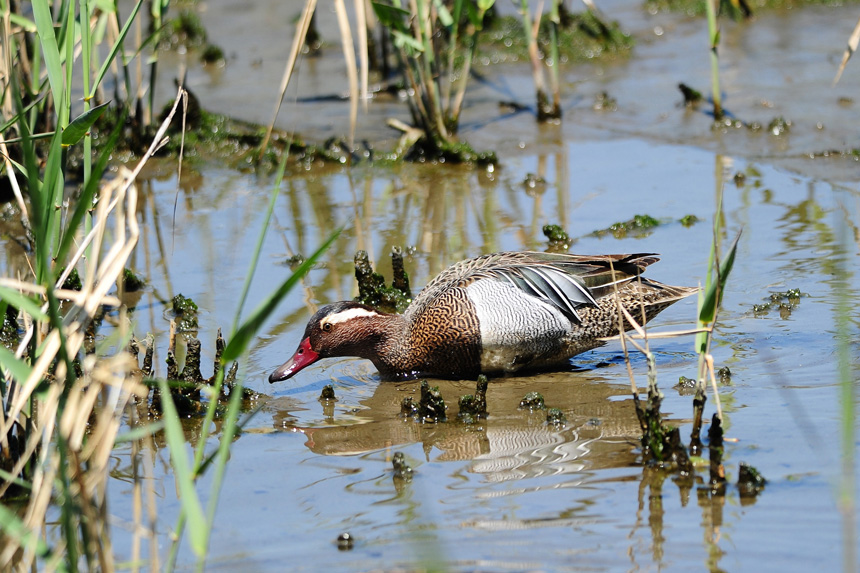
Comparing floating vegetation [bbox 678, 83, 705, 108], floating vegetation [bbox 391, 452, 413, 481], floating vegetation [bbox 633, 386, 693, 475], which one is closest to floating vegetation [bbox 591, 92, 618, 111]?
floating vegetation [bbox 678, 83, 705, 108]

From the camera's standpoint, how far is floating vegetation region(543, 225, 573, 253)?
6863 mm

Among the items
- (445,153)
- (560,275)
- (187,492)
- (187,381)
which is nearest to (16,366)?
(187,492)

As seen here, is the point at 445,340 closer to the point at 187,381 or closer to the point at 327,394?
the point at 327,394

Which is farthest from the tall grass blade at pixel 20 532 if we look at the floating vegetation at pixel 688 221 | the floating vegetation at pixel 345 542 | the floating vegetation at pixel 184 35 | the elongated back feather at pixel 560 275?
the floating vegetation at pixel 184 35

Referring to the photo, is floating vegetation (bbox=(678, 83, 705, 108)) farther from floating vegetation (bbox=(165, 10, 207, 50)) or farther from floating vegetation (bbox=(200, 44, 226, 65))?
floating vegetation (bbox=(165, 10, 207, 50))

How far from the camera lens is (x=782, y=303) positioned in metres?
5.64

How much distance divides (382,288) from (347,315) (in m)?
0.90

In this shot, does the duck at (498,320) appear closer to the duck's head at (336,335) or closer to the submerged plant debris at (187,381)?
the duck's head at (336,335)

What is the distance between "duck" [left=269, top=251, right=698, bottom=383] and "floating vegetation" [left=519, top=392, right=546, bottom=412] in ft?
1.87

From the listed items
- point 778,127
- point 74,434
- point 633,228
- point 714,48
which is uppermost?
point 714,48

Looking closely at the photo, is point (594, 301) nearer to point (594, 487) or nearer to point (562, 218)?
point (594, 487)

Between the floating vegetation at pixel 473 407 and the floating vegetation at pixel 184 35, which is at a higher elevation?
the floating vegetation at pixel 184 35

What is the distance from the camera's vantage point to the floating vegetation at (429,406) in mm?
4684

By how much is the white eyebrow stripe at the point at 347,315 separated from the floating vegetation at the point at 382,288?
701 mm
